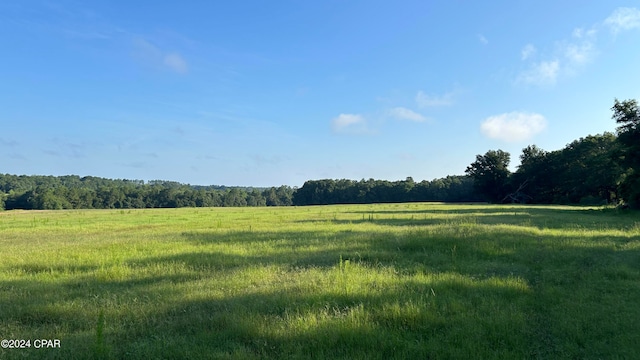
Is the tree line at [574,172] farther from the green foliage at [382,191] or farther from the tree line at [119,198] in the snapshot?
the tree line at [119,198]

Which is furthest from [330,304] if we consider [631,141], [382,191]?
[382,191]

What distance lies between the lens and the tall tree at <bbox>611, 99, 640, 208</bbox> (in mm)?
31094

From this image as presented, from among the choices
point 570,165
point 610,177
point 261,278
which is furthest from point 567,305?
point 570,165

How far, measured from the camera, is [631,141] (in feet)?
103

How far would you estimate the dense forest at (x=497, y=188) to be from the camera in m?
34.3

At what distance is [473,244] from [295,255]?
6.45 m

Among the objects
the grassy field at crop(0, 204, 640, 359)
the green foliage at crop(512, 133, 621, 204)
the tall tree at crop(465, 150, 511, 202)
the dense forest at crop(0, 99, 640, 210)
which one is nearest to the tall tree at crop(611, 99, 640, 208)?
the dense forest at crop(0, 99, 640, 210)

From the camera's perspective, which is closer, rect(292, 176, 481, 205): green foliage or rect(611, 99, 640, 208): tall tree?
rect(611, 99, 640, 208): tall tree

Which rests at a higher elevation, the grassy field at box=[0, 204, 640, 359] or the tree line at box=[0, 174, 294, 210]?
the tree line at box=[0, 174, 294, 210]

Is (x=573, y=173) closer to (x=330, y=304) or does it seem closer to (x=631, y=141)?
(x=631, y=141)

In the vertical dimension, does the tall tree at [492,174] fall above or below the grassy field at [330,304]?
above

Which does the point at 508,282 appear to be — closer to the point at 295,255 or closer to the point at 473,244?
the point at 473,244

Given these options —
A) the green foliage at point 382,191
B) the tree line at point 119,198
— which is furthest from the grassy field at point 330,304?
the tree line at point 119,198

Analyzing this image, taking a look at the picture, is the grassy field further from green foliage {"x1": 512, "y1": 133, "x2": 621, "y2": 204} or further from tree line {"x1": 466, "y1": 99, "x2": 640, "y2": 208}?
green foliage {"x1": 512, "y1": 133, "x2": 621, "y2": 204}
